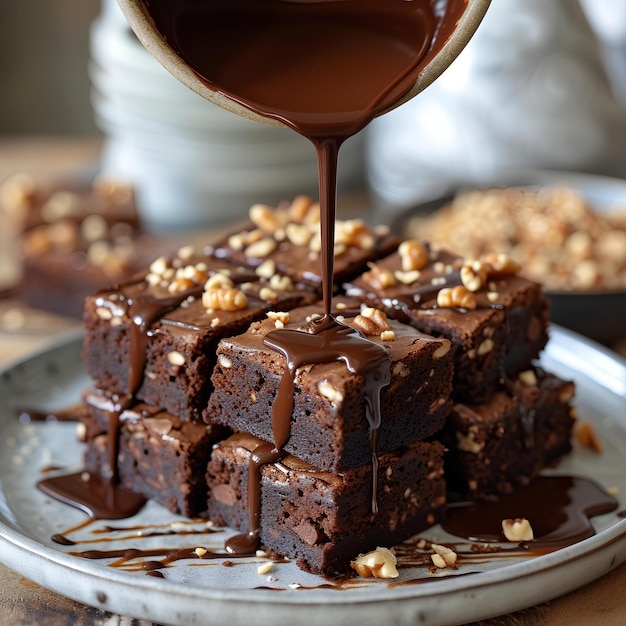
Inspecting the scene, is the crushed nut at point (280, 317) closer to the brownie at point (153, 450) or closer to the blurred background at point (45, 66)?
the brownie at point (153, 450)

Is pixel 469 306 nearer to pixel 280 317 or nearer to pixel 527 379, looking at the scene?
pixel 527 379

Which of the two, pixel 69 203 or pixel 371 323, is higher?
pixel 371 323

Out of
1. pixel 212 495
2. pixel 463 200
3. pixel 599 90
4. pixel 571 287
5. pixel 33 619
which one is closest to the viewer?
pixel 33 619

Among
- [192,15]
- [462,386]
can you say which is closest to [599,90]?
[462,386]

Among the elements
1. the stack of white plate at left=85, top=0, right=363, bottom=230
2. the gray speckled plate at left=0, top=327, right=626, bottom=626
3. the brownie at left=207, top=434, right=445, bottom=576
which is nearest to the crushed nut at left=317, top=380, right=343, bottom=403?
the brownie at left=207, top=434, right=445, bottom=576

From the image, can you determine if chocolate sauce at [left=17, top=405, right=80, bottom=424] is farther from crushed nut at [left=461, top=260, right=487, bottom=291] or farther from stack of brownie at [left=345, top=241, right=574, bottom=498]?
crushed nut at [left=461, top=260, right=487, bottom=291]

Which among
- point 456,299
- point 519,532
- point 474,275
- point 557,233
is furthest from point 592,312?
point 519,532

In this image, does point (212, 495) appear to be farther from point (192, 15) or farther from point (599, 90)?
point (599, 90)
